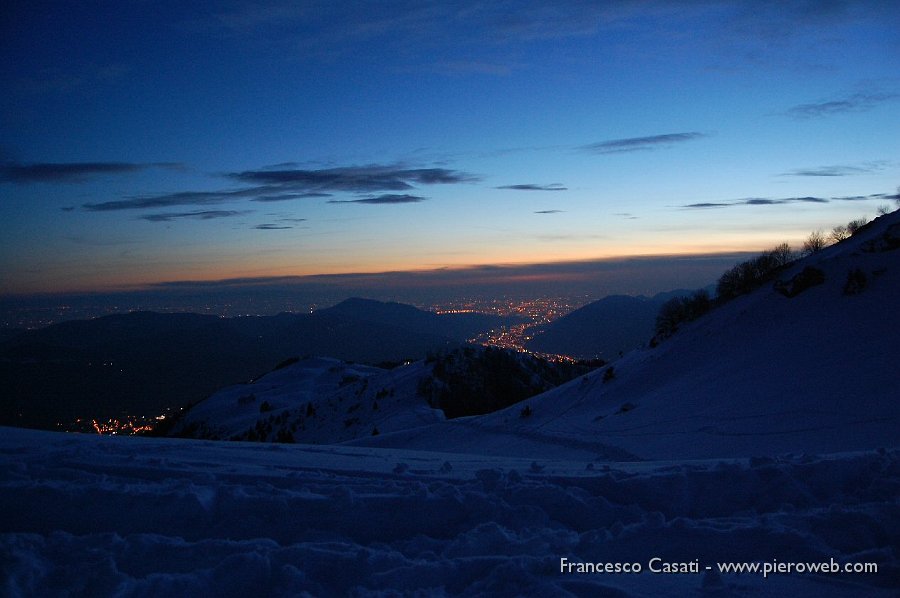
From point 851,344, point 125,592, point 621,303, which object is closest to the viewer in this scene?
point 125,592

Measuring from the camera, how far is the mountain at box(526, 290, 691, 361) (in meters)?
68.6

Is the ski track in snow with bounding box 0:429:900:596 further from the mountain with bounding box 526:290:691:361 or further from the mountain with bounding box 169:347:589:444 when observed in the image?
the mountain with bounding box 526:290:691:361

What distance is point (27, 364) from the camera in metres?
67.8

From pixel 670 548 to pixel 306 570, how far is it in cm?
277

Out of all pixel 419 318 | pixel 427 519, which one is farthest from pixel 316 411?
pixel 419 318

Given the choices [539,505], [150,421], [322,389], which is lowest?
[150,421]

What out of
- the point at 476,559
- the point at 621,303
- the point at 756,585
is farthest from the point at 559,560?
the point at 621,303

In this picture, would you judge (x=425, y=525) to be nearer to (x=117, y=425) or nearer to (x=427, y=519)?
(x=427, y=519)

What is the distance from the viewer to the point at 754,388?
41.5ft

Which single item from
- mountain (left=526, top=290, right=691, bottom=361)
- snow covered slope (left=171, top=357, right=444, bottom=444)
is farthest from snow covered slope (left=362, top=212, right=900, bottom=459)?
mountain (left=526, top=290, right=691, bottom=361)

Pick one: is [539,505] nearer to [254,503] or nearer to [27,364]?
[254,503]

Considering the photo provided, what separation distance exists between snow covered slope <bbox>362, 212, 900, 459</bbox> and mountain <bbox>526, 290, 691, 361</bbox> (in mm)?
44296

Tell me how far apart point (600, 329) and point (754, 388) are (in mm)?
72840

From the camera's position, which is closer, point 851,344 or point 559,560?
point 559,560
